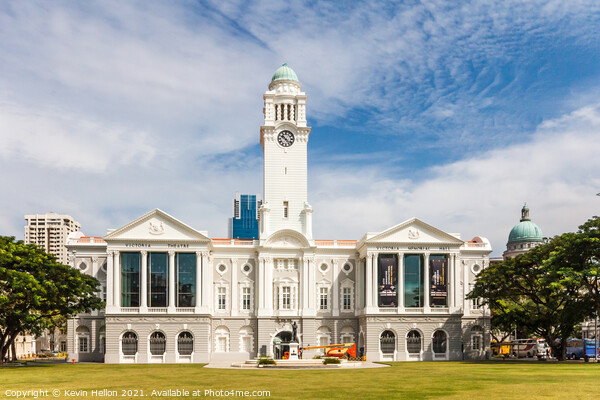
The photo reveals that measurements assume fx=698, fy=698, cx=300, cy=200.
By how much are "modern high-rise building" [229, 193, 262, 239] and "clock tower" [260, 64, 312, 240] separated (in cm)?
10698

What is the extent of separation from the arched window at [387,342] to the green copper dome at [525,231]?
8691 centimetres

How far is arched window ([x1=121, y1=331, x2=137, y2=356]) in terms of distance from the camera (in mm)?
71500

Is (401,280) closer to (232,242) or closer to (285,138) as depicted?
(232,242)

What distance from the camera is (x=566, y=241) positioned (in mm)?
60312

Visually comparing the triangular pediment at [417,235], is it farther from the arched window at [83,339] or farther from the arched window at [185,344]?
the arched window at [83,339]

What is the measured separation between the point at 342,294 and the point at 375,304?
19.5ft

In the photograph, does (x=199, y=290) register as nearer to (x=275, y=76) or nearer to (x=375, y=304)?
(x=375, y=304)

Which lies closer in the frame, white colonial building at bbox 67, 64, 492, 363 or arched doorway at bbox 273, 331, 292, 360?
white colonial building at bbox 67, 64, 492, 363

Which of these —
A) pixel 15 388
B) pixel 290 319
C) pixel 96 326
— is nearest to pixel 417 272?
pixel 290 319

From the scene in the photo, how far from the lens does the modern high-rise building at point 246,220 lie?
191375 millimetres

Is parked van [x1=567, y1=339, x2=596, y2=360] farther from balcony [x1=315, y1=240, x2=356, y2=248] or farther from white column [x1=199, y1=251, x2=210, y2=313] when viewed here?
white column [x1=199, y1=251, x2=210, y2=313]

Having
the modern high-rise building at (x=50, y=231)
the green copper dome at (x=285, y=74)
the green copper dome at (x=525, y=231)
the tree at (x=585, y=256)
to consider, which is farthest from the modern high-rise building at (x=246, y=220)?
the tree at (x=585, y=256)

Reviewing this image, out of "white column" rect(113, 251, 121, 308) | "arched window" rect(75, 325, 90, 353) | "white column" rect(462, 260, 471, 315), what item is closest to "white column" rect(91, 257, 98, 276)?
"arched window" rect(75, 325, 90, 353)

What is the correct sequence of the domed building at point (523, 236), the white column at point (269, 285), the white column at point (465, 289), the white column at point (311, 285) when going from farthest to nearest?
the domed building at point (523, 236), the white column at point (465, 289), the white column at point (311, 285), the white column at point (269, 285)
